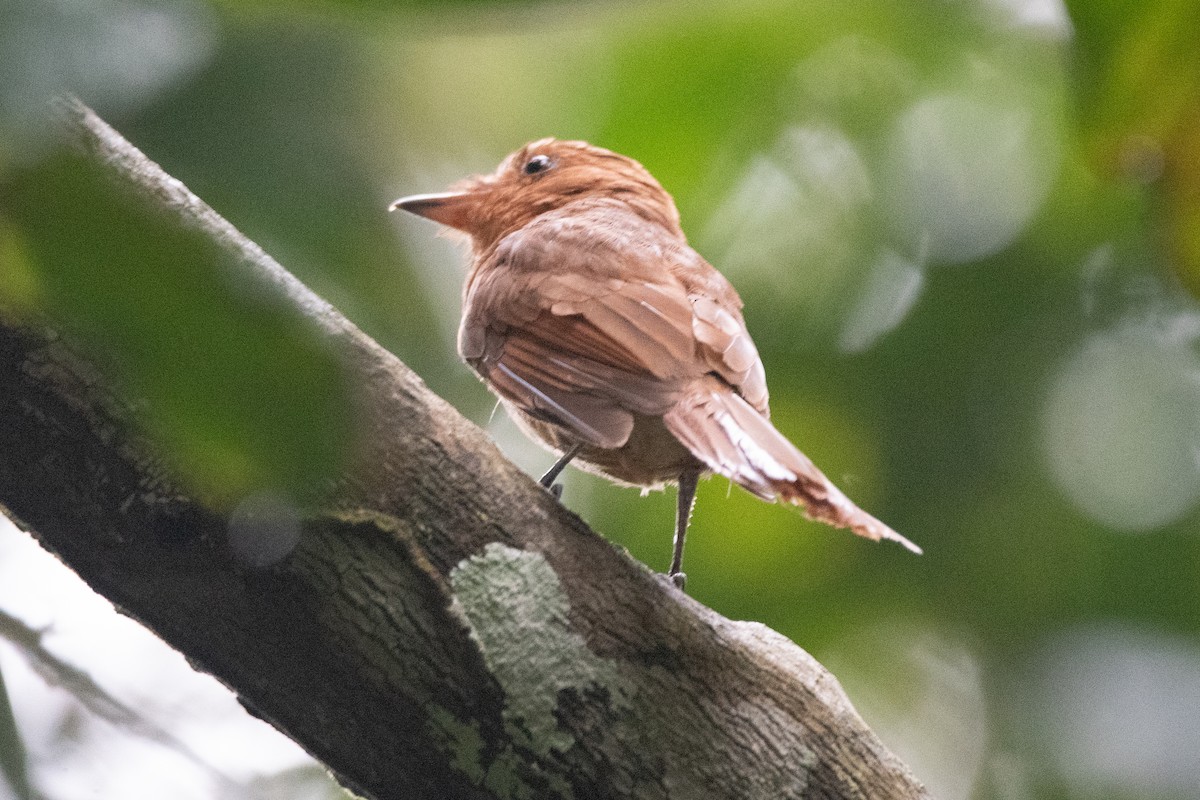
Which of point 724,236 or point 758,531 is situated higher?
point 724,236

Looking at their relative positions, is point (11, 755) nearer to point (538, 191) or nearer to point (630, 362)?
point (630, 362)

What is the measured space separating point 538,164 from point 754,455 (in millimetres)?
1669

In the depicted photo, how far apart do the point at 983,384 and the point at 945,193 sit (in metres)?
0.64

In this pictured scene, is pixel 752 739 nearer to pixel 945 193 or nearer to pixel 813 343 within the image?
pixel 813 343

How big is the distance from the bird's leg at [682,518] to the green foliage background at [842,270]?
0.10 metres

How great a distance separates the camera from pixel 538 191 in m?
3.43

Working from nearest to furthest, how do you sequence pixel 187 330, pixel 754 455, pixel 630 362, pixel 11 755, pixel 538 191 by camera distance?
pixel 187 330 → pixel 11 755 → pixel 754 455 → pixel 630 362 → pixel 538 191

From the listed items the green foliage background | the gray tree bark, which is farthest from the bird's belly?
the gray tree bark

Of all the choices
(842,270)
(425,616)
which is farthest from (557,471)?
(425,616)

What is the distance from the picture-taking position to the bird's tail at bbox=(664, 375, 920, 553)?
6.28 ft

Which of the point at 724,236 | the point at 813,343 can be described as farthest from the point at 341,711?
the point at 724,236

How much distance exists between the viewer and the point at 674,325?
248 centimetres

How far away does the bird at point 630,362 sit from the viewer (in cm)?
214

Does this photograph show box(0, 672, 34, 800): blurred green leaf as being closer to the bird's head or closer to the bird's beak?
the bird's head
